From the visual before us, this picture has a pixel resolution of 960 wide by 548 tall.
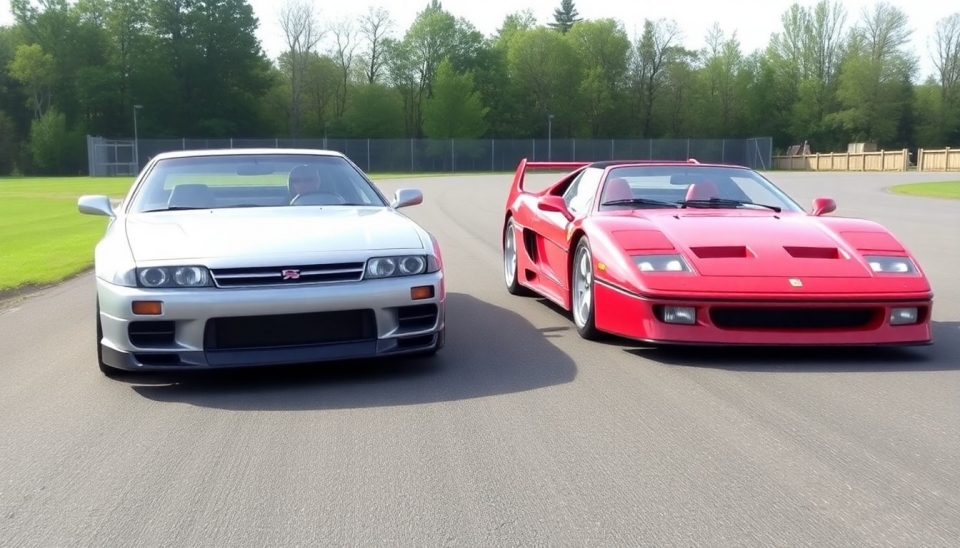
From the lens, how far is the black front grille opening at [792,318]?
5.44 metres

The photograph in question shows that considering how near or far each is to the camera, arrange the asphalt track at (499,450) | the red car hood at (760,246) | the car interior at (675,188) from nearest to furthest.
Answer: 1. the asphalt track at (499,450)
2. the red car hood at (760,246)
3. the car interior at (675,188)

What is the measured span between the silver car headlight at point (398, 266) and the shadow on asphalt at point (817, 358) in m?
1.51

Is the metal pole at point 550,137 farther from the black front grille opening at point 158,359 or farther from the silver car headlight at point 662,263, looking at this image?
the black front grille opening at point 158,359

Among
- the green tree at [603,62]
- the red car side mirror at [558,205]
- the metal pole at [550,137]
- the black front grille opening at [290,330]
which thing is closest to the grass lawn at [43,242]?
the red car side mirror at [558,205]

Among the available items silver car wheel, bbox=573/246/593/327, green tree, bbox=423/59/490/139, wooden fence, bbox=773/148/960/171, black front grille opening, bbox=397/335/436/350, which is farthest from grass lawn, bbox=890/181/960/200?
green tree, bbox=423/59/490/139

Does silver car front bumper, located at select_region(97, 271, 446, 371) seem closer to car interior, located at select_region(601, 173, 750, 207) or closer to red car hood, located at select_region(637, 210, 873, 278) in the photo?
red car hood, located at select_region(637, 210, 873, 278)

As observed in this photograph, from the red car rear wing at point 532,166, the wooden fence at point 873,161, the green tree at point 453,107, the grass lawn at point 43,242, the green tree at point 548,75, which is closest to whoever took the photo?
the red car rear wing at point 532,166

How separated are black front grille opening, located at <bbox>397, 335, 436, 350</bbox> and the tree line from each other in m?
72.8

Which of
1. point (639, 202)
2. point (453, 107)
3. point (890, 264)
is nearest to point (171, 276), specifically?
point (639, 202)

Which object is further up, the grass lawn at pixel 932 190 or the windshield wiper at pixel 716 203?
the windshield wiper at pixel 716 203

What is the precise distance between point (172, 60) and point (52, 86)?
9.27 m

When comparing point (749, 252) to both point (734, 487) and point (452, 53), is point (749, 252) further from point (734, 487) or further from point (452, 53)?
point (452, 53)

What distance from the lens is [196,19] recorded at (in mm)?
76750

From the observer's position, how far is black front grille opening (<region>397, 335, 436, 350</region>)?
508 cm
